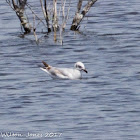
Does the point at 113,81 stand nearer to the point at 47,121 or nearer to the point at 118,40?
the point at 47,121

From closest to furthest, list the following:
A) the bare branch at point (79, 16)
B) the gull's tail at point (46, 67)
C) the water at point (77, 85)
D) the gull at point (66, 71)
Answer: the water at point (77, 85)
the gull at point (66, 71)
the gull's tail at point (46, 67)
the bare branch at point (79, 16)

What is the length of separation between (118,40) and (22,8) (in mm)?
2715

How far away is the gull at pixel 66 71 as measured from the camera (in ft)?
59.8

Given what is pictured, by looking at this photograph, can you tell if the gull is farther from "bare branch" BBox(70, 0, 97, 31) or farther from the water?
"bare branch" BBox(70, 0, 97, 31)

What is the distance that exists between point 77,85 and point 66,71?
0.70 meters

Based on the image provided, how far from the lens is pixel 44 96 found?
1666cm

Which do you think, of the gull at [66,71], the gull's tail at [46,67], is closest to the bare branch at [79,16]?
the gull's tail at [46,67]

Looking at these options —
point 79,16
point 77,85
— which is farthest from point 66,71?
point 79,16

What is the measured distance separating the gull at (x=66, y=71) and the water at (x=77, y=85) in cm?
15

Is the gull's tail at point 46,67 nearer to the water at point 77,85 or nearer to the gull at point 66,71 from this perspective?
the gull at point 66,71

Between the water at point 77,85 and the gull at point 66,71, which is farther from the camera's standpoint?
the gull at point 66,71

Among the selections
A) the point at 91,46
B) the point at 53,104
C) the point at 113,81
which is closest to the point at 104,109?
A: the point at 53,104

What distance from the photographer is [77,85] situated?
17688 mm

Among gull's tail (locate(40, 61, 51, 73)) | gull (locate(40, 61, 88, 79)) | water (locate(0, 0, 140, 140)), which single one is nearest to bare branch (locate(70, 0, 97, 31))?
water (locate(0, 0, 140, 140))
